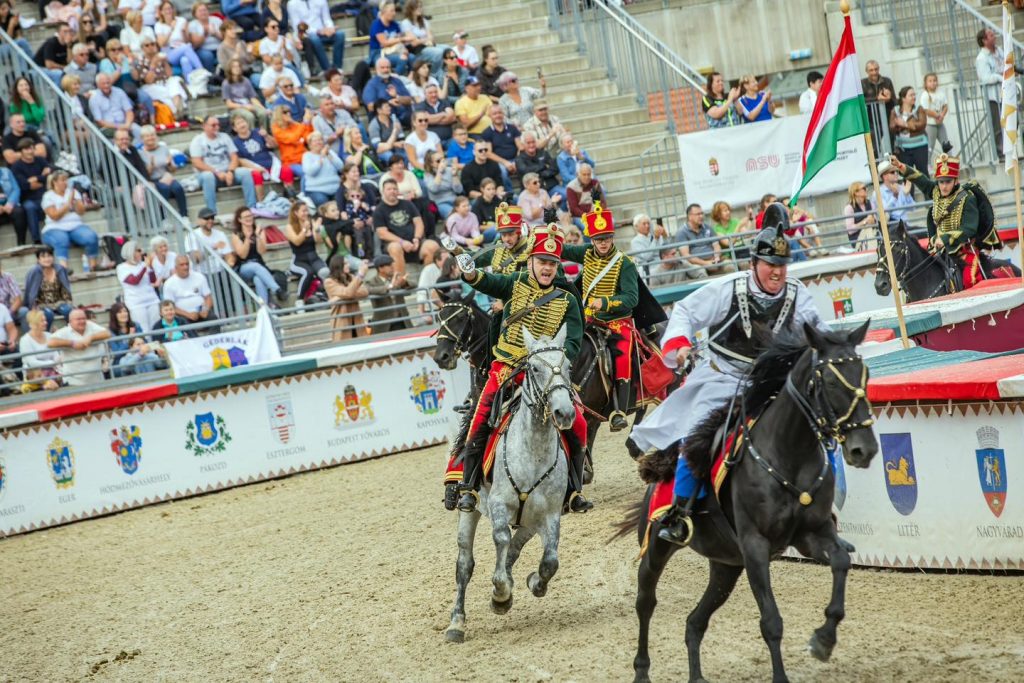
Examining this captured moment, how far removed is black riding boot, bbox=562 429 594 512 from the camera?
392 inches

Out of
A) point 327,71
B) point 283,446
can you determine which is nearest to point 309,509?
point 283,446

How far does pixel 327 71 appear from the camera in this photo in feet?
75.4

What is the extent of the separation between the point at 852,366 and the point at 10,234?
53.8ft

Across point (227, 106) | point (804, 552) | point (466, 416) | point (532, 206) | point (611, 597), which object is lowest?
point (611, 597)

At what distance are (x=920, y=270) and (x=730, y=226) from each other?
3990 millimetres

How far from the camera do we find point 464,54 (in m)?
24.3

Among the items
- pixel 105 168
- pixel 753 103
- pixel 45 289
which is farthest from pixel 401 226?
pixel 753 103

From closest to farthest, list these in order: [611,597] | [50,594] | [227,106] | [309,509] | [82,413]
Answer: [611,597], [50,594], [309,509], [82,413], [227,106]

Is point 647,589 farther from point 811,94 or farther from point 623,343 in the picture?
point 811,94

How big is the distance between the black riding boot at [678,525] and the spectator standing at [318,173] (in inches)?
547

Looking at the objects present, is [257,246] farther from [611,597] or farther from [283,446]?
[611,597]

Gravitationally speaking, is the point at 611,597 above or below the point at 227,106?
below

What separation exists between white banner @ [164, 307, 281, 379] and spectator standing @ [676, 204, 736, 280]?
622cm

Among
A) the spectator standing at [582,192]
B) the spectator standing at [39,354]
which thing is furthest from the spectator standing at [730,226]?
the spectator standing at [39,354]
